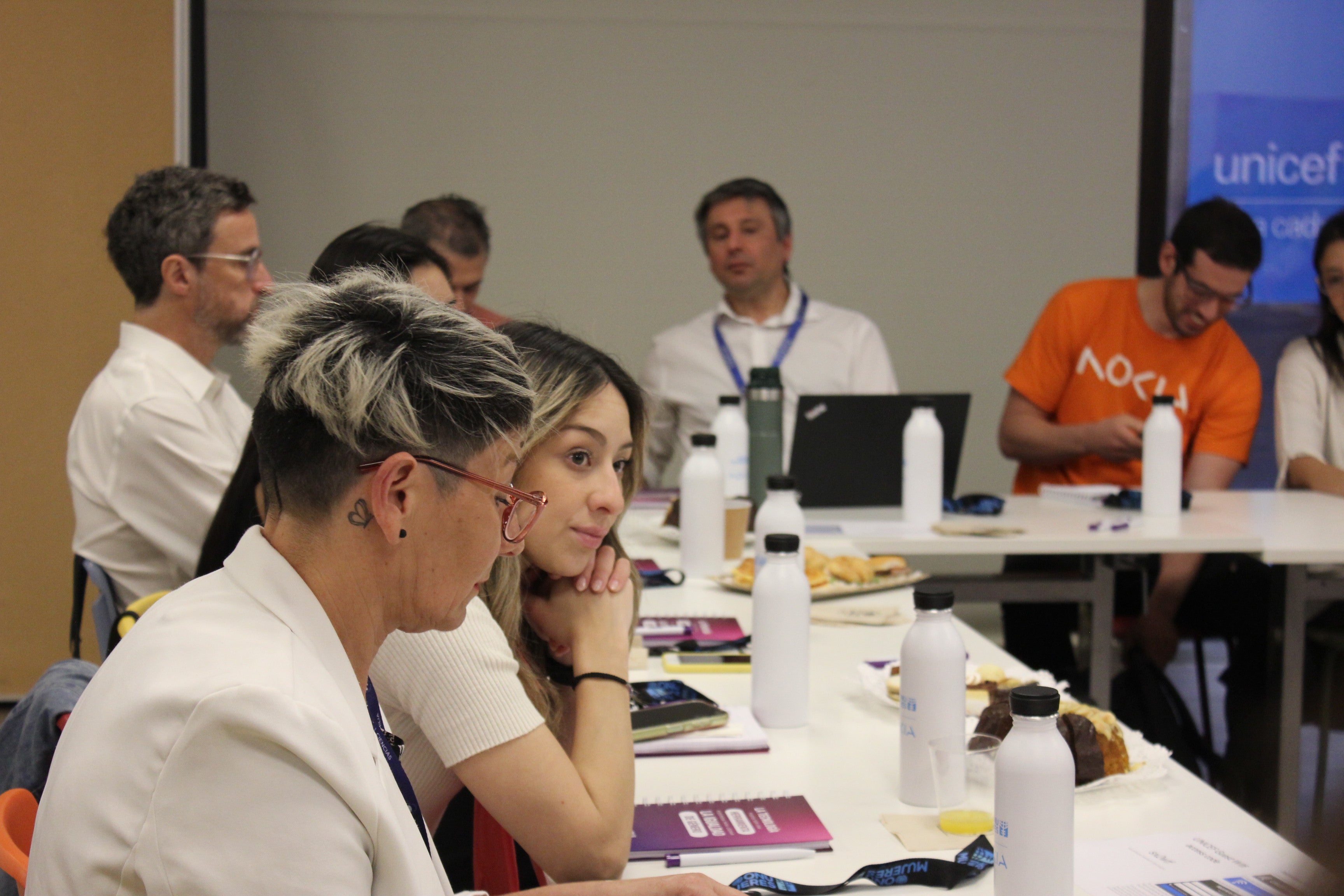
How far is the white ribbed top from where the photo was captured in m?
1.20

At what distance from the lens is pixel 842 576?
2422 mm

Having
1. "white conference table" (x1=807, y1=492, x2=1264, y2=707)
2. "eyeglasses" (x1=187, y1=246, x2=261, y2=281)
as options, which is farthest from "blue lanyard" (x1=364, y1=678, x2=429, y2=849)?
"white conference table" (x1=807, y1=492, x2=1264, y2=707)

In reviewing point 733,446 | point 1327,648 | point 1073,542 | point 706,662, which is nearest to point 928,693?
point 706,662

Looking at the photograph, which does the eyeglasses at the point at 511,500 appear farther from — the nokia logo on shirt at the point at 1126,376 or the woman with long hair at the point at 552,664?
the nokia logo on shirt at the point at 1126,376

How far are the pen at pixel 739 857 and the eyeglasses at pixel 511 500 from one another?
46cm

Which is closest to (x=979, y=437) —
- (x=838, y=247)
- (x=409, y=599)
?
(x=838, y=247)

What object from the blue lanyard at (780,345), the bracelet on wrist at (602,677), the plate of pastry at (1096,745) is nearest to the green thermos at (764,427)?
the blue lanyard at (780,345)

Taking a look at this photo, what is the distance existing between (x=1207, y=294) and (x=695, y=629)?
7.07 ft

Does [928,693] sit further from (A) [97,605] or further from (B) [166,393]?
(B) [166,393]

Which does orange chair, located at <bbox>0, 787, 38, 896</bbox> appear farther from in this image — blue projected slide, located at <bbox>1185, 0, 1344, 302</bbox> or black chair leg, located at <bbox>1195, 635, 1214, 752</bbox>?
blue projected slide, located at <bbox>1185, 0, 1344, 302</bbox>

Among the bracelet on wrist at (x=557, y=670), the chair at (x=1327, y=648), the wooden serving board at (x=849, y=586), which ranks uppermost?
the bracelet on wrist at (x=557, y=670)

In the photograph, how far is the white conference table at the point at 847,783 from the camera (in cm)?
123

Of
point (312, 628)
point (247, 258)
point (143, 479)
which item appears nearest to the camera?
point (312, 628)

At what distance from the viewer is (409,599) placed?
2.96 feet
